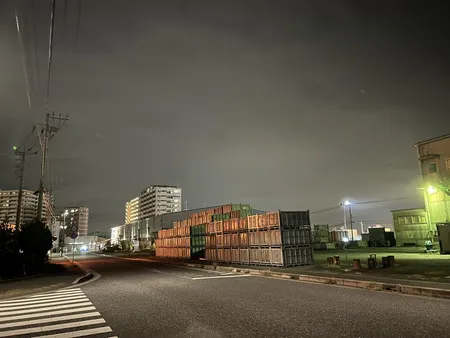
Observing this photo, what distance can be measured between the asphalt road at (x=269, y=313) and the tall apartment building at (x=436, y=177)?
29.9 meters

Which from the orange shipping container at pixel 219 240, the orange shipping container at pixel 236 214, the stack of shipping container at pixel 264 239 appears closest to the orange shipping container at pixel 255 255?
the stack of shipping container at pixel 264 239

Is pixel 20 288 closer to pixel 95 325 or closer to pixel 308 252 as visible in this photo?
pixel 95 325

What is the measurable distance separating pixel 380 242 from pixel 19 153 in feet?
163

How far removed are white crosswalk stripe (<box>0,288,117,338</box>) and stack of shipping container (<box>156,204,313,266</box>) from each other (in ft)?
37.2

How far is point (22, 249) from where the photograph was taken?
21766 mm

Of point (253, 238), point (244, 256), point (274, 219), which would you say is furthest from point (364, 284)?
point (244, 256)

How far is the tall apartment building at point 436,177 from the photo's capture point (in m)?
34.0

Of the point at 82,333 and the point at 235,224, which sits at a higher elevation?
the point at 235,224

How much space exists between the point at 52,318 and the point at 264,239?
45.5 feet

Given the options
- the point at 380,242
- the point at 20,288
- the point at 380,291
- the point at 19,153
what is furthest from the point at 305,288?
the point at 380,242

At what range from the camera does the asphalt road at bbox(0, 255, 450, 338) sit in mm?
6102

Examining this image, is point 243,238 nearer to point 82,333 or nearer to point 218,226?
point 218,226

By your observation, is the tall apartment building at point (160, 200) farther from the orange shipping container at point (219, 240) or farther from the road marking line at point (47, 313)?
the road marking line at point (47, 313)

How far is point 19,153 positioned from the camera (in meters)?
36.3
